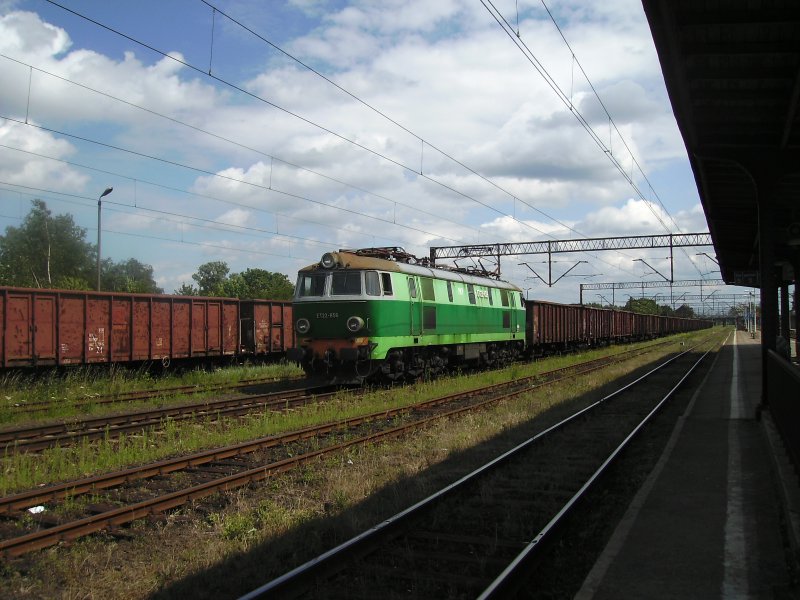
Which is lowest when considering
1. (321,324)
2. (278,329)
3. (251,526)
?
(251,526)

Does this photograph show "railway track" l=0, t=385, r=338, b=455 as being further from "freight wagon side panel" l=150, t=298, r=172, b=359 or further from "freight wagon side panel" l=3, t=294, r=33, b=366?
"freight wagon side panel" l=150, t=298, r=172, b=359

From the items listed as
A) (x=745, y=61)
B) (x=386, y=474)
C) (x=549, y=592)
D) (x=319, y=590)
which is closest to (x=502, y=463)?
(x=386, y=474)

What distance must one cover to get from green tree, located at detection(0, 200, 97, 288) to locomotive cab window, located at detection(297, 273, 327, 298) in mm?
50280

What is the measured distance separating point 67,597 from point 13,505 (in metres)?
2.29

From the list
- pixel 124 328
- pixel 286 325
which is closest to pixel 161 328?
pixel 124 328

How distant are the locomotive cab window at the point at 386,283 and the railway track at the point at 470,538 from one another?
673 cm

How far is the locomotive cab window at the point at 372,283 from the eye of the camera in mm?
14995

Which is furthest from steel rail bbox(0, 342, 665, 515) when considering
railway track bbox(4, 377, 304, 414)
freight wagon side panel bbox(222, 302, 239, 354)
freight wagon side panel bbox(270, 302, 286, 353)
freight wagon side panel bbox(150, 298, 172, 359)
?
freight wagon side panel bbox(270, 302, 286, 353)

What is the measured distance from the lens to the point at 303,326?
15.5 meters

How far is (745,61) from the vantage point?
7910 millimetres

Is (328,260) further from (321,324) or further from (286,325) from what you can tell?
(286,325)

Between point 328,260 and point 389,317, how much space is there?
1.99m

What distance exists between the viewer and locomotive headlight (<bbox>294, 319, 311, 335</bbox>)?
50.6 feet

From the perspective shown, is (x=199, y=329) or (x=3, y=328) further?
(x=199, y=329)
